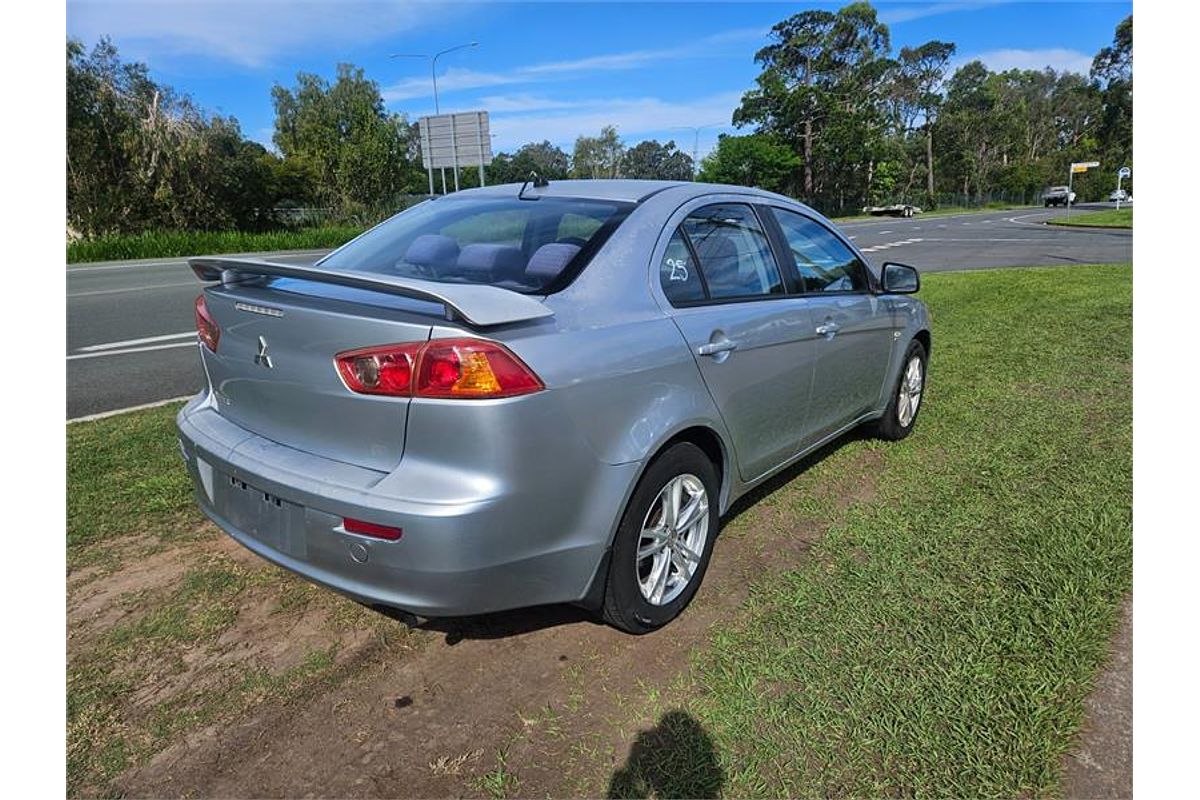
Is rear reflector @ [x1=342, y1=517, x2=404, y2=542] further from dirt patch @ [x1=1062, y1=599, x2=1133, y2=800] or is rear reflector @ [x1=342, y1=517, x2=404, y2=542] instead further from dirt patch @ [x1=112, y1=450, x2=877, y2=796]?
dirt patch @ [x1=1062, y1=599, x2=1133, y2=800]

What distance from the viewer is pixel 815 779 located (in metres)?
2.04

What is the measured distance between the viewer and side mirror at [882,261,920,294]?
4305 mm

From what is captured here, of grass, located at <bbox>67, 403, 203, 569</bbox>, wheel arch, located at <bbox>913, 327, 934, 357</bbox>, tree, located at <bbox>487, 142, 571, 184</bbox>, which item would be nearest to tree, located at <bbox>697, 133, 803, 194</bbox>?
tree, located at <bbox>487, 142, 571, 184</bbox>

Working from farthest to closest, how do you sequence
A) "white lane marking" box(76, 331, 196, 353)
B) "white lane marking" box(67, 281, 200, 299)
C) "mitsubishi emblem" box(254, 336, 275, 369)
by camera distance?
"white lane marking" box(67, 281, 200, 299) < "white lane marking" box(76, 331, 196, 353) < "mitsubishi emblem" box(254, 336, 275, 369)

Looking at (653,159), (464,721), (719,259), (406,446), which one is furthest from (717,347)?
(653,159)

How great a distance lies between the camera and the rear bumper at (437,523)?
2.05m

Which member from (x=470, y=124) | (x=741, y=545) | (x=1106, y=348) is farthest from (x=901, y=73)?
(x=741, y=545)

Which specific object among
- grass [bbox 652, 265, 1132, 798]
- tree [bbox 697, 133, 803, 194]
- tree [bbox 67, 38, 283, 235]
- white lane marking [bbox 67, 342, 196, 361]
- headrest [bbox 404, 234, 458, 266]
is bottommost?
grass [bbox 652, 265, 1132, 798]

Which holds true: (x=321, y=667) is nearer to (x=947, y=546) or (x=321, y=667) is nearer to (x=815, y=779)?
(x=815, y=779)

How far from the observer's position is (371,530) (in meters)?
2.08

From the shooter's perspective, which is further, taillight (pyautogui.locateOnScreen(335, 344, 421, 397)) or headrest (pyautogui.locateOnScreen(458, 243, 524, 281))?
headrest (pyautogui.locateOnScreen(458, 243, 524, 281))

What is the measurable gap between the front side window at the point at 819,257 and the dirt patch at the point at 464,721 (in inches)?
67.9

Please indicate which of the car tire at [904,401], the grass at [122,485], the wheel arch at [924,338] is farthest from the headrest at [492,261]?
the wheel arch at [924,338]
